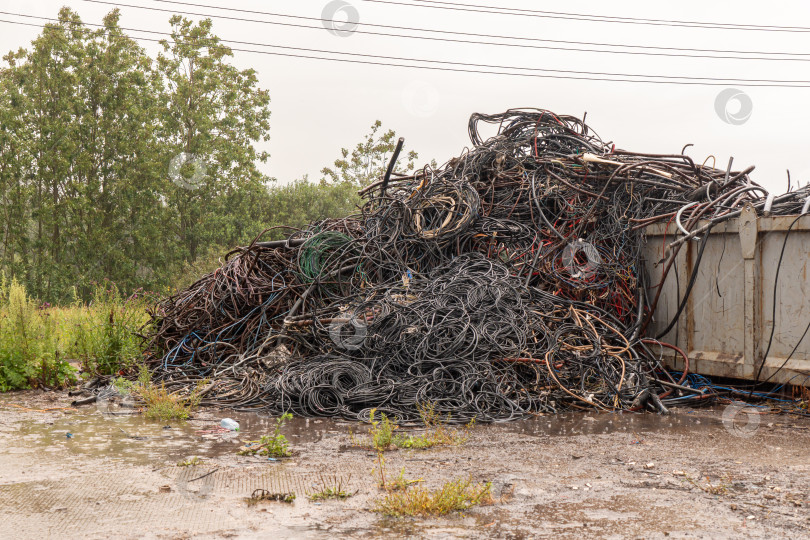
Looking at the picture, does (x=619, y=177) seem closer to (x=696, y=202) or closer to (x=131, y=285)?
(x=696, y=202)

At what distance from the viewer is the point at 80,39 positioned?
1088 inches

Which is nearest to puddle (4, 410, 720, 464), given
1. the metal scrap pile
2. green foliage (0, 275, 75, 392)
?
the metal scrap pile

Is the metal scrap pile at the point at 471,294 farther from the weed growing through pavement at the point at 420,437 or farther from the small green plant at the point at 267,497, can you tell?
the small green plant at the point at 267,497

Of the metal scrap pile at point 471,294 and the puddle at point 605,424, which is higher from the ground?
the metal scrap pile at point 471,294

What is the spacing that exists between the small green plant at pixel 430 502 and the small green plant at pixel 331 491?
0.83 ft

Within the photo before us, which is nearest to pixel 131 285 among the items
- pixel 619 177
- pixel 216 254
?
pixel 216 254

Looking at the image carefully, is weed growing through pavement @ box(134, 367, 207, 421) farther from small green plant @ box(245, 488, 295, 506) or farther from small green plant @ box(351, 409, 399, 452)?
→ small green plant @ box(245, 488, 295, 506)

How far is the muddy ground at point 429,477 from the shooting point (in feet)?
12.3

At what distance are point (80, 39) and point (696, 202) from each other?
85.9ft

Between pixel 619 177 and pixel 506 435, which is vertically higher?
pixel 619 177

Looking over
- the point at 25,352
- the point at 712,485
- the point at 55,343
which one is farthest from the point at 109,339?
the point at 712,485

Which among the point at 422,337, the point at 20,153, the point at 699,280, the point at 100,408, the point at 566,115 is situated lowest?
the point at 100,408

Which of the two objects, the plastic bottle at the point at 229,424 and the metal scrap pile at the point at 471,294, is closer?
the plastic bottle at the point at 229,424

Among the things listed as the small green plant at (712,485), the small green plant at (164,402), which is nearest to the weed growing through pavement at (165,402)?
the small green plant at (164,402)
